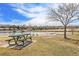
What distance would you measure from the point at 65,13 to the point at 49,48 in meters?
0.51

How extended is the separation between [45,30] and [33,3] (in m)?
0.39

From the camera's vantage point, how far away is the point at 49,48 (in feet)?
8.54

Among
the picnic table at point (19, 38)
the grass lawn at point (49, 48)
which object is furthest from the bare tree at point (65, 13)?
the picnic table at point (19, 38)

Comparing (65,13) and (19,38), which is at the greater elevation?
(65,13)

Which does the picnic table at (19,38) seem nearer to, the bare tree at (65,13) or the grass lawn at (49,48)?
the grass lawn at (49,48)

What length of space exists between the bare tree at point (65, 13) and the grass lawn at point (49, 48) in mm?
111

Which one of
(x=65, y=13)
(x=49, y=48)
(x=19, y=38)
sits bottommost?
(x=49, y=48)

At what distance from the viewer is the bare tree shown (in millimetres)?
2586

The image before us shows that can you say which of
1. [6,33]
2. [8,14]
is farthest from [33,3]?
[6,33]

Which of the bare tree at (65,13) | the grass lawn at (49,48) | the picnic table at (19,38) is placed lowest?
the grass lawn at (49,48)

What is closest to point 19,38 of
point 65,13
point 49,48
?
point 49,48

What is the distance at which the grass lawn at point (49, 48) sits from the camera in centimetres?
259

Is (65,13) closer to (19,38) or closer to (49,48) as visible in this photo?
(49,48)

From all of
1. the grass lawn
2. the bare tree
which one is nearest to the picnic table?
the grass lawn
